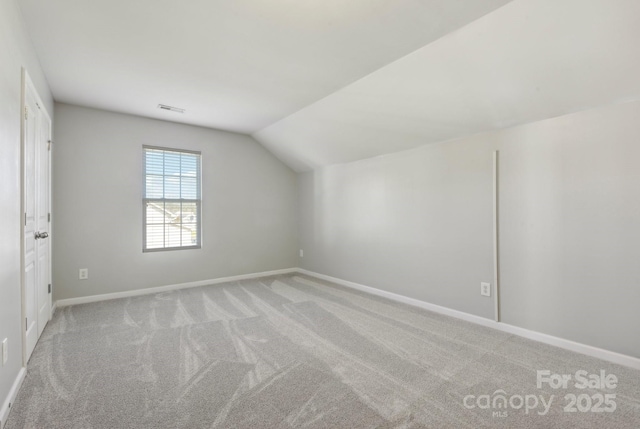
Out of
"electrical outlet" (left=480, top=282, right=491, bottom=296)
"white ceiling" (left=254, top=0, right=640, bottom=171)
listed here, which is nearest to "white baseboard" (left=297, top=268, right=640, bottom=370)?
"electrical outlet" (left=480, top=282, right=491, bottom=296)

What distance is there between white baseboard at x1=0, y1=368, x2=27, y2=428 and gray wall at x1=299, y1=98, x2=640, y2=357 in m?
3.51

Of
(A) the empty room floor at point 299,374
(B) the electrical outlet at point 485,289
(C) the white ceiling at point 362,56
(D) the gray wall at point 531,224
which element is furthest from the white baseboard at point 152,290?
(B) the electrical outlet at point 485,289

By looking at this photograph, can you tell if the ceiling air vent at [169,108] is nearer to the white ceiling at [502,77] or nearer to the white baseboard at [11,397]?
the white ceiling at [502,77]

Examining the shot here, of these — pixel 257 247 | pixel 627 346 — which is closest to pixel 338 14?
pixel 627 346

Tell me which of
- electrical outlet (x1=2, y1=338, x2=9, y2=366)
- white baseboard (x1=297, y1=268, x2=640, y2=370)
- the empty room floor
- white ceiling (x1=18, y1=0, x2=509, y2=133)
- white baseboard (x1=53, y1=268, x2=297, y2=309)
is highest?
white ceiling (x1=18, y1=0, x2=509, y2=133)

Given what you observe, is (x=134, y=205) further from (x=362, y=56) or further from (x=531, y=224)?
(x=531, y=224)

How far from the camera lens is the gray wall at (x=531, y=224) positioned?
7.37 feet

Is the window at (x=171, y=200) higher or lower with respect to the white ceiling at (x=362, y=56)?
lower

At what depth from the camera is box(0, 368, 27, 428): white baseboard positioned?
1.59 meters

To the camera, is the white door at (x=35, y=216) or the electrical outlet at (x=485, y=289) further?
the electrical outlet at (x=485, y=289)

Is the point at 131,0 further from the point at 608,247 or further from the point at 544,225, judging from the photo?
the point at 608,247

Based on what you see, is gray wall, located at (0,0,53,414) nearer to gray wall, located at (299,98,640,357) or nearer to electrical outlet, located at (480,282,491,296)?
gray wall, located at (299,98,640,357)

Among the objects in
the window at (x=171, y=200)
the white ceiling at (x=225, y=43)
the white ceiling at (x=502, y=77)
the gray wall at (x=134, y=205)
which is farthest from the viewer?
the window at (x=171, y=200)

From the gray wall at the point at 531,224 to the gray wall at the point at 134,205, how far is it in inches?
80.0
